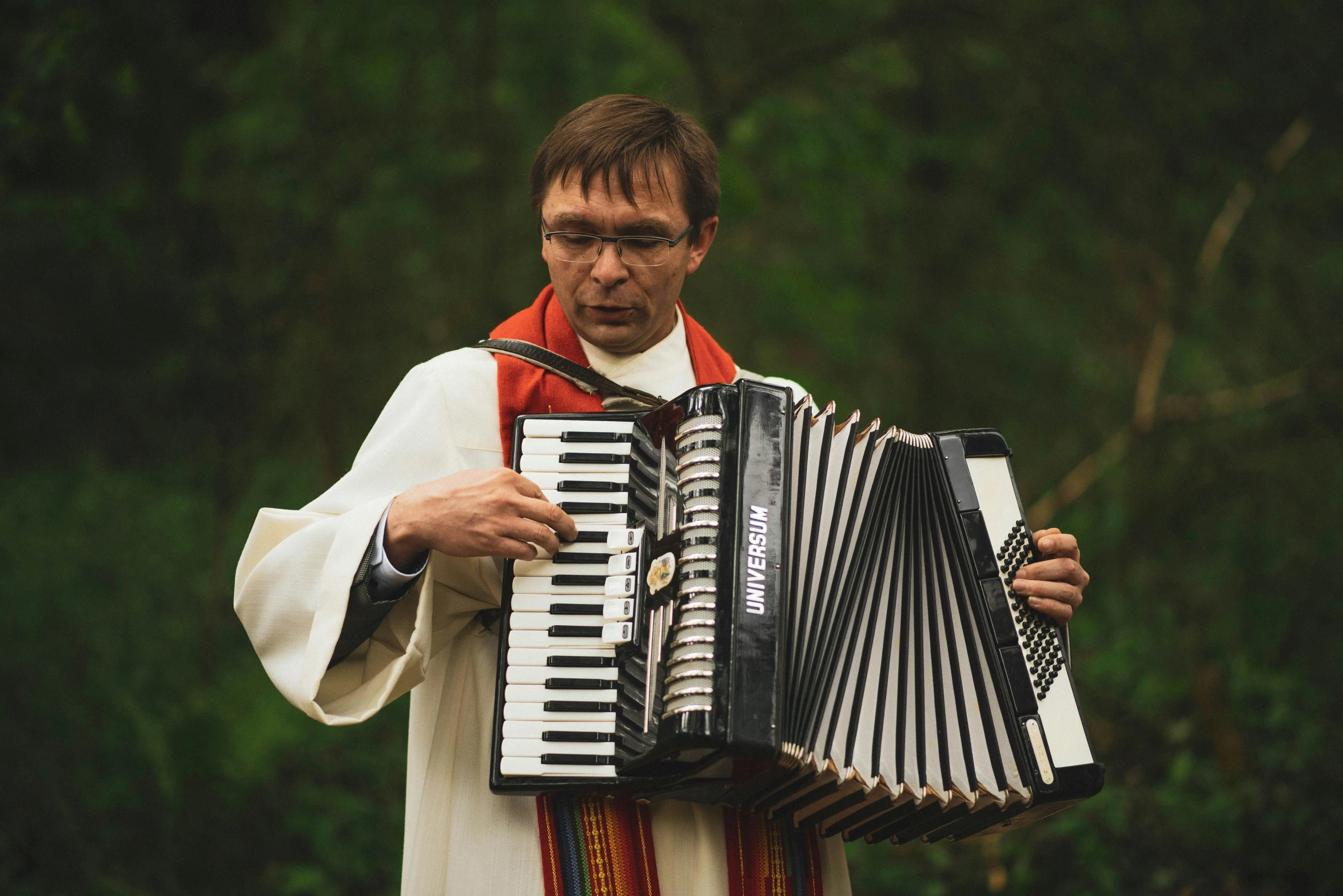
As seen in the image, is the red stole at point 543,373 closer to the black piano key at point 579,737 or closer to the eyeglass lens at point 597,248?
the eyeglass lens at point 597,248

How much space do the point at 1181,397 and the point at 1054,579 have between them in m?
4.11

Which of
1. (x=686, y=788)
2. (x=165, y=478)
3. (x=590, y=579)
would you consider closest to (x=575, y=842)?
(x=686, y=788)

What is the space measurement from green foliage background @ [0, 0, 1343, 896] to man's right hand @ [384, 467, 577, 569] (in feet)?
9.66

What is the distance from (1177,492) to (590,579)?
4.78 metres

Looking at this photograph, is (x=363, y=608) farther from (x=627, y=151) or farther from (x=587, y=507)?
(x=627, y=151)

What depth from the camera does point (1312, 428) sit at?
582 cm

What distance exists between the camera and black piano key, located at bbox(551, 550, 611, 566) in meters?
1.94

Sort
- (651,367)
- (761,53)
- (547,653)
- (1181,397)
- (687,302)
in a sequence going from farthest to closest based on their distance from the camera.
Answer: (687,302)
(761,53)
(1181,397)
(651,367)
(547,653)

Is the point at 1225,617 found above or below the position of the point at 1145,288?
below

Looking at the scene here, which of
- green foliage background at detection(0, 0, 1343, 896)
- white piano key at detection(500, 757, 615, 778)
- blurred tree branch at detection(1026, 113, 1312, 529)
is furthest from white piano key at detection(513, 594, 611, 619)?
blurred tree branch at detection(1026, 113, 1312, 529)

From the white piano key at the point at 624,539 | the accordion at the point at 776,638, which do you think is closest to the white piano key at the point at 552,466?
the accordion at the point at 776,638

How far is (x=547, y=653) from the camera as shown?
1906 mm

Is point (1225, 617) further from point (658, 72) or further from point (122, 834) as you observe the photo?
point (122, 834)

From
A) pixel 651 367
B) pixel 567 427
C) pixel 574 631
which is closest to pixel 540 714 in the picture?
pixel 574 631
